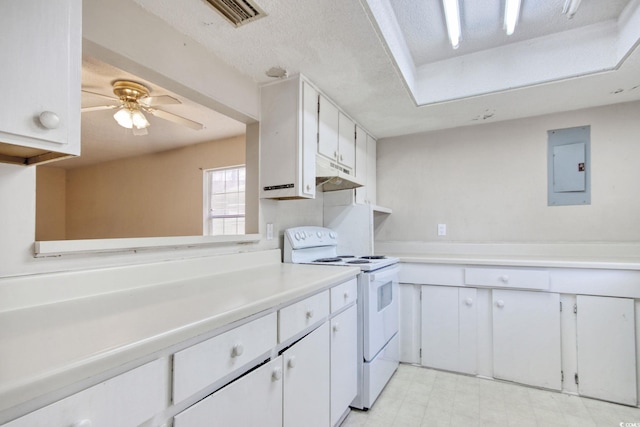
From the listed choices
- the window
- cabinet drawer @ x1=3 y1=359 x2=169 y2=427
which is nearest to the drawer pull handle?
cabinet drawer @ x1=3 y1=359 x2=169 y2=427

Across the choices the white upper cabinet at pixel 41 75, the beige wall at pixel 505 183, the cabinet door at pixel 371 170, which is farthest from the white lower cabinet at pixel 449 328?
the white upper cabinet at pixel 41 75

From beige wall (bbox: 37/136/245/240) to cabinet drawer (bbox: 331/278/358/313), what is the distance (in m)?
2.86

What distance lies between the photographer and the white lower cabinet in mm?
2377

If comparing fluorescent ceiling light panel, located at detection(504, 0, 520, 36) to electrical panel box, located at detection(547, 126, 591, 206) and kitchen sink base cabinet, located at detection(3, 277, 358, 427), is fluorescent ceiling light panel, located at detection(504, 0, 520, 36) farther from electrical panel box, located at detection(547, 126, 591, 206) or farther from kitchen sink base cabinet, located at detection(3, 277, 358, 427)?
kitchen sink base cabinet, located at detection(3, 277, 358, 427)

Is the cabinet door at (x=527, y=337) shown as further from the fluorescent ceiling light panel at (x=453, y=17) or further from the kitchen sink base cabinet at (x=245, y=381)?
the fluorescent ceiling light panel at (x=453, y=17)

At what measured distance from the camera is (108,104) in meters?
2.85

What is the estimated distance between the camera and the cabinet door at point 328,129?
2.26 m

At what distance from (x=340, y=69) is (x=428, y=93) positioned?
896 millimetres

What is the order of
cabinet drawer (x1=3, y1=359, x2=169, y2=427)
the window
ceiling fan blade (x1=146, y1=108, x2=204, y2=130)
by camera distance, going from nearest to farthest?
cabinet drawer (x1=3, y1=359, x2=169, y2=427)
ceiling fan blade (x1=146, y1=108, x2=204, y2=130)
the window

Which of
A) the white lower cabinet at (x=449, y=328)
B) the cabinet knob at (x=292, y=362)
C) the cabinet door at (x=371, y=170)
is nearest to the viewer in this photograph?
the cabinet knob at (x=292, y=362)

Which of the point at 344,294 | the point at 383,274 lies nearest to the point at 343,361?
the point at 344,294

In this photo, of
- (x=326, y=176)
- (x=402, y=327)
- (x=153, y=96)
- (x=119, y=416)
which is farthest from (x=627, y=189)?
(x=153, y=96)

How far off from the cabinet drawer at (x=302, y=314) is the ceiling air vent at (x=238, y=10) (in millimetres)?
1324

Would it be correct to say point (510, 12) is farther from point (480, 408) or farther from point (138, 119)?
point (138, 119)
